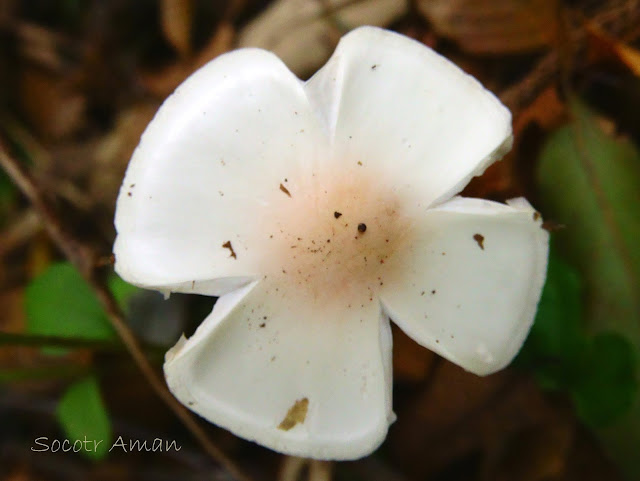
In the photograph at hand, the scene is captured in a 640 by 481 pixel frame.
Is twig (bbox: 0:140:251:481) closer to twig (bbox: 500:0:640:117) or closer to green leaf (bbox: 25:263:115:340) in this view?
green leaf (bbox: 25:263:115:340)

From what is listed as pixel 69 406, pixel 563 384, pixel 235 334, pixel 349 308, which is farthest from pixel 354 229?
pixel 69 406

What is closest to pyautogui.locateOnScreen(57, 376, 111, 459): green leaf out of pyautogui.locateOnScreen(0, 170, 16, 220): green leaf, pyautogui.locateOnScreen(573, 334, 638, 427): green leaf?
pyautogui.locateOnScreen(0, 170, 16, 220): green leaf

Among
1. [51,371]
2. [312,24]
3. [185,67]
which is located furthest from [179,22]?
[51,371]

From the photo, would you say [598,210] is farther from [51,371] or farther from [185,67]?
[51,371]

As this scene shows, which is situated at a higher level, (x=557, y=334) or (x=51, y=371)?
(x=51, y=371)

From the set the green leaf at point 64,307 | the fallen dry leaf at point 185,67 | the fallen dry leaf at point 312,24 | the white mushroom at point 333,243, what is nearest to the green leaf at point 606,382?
the white mushroom at point 333,243

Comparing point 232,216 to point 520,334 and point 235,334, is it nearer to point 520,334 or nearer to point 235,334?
point 235,334

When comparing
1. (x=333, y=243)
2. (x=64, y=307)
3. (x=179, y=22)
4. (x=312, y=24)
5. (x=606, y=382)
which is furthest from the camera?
(x=179, y=22)
